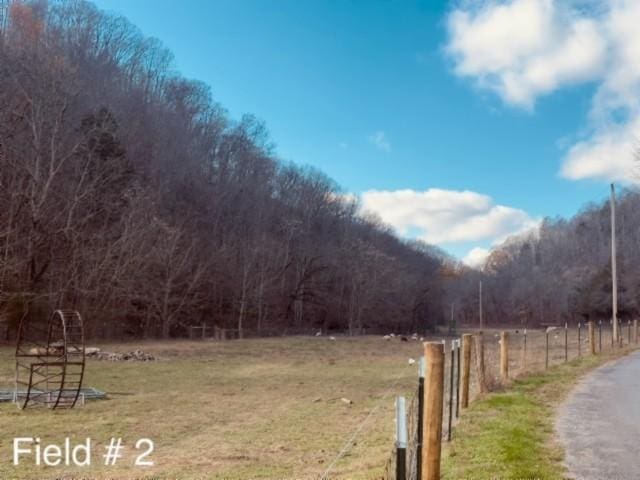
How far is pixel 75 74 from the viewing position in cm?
4097

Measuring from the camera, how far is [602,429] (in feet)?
27.2

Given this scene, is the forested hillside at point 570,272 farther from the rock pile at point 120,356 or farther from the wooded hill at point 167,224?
the rock pile at point 120,356

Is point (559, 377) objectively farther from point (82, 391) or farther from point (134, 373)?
point (134, 373)

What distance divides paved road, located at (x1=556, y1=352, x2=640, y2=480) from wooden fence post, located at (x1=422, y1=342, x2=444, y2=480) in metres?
1.80

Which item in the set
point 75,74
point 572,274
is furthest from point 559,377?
point 572,274

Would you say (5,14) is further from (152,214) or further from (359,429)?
(359,429)

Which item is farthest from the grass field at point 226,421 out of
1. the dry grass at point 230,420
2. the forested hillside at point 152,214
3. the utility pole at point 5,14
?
the utility pole at point 5,14

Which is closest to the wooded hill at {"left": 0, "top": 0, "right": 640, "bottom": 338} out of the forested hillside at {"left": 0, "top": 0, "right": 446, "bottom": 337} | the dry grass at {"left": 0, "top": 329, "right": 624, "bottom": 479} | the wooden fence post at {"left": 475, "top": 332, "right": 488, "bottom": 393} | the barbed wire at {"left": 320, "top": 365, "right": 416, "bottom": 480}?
the forested hillside at {"left": 0, "top": 0, "right": 446, "bottom": 337}

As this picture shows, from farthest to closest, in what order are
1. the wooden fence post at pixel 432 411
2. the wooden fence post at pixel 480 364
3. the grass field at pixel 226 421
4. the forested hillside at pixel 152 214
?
the forested hillside at pixel 152 214
the wooden fence post at pixel 480 364
the grass field at pixel 226 421
the wooden fence post at pixel 432 411

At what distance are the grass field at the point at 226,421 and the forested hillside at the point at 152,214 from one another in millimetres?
15726

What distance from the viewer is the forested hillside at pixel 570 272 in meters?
72.4

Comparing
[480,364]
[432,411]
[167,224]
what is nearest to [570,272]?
[167,224]

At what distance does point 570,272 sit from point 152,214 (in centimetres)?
6980

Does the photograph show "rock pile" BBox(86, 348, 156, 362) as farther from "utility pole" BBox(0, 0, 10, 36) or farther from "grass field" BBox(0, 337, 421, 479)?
"utility pole" BBox(0, 0, 10, 36)
